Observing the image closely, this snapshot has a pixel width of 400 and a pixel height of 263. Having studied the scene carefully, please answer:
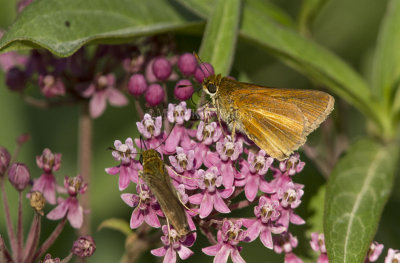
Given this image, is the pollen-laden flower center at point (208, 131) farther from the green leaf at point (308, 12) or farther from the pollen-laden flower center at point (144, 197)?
the green leaf at point (308, 12)

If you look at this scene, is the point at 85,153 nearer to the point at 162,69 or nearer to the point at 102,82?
the point at 102,82

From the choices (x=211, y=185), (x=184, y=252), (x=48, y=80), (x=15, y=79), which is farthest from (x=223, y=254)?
(x=15, y=79)

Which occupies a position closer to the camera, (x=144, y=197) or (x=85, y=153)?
(x=144, y=197)

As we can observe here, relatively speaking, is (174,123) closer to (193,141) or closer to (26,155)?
(193,141)

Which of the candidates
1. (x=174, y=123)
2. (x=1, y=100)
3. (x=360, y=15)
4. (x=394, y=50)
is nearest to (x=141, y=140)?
(x=174, y=123)

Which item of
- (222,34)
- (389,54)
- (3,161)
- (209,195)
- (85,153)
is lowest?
(85,153)

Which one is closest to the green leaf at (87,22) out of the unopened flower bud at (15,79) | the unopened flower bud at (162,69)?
the unopened flower bud at (162,69)
